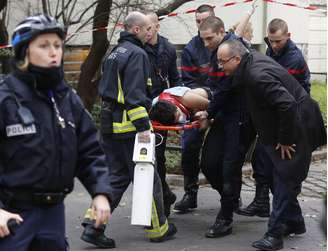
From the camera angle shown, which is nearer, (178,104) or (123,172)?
(123,172)

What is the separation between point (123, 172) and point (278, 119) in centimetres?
144

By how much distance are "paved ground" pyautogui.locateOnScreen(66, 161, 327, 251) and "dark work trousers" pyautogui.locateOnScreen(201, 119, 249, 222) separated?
12.0 inches

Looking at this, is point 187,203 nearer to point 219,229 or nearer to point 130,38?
point 219,229

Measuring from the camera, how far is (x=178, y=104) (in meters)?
6.58

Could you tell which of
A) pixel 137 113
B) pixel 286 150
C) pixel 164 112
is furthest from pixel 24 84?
pixel 164 112

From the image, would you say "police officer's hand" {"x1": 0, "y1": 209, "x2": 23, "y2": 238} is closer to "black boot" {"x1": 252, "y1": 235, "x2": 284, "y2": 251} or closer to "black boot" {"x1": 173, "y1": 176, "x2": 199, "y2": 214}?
"black boot" {"x1": 252, "y1": 235, "x2": 284, "y2": 251}

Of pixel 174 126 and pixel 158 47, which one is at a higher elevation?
pixel 158 47

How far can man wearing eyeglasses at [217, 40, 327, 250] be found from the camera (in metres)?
5.73

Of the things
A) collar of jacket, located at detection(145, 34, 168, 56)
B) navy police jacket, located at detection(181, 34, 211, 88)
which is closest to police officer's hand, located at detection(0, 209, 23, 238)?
collar of jacket, located at detection(145, 34, 168, 56)

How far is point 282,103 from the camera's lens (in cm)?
570

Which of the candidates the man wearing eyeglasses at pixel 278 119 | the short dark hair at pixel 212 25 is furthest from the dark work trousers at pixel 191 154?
the man wearing eyeglasses at pixel 278 119

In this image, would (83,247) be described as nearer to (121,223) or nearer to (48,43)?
(121,223)

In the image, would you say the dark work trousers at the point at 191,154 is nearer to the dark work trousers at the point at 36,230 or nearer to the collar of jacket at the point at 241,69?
the collar of jacket at the point at 241,69

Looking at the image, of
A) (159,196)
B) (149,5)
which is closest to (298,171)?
(159,196)
